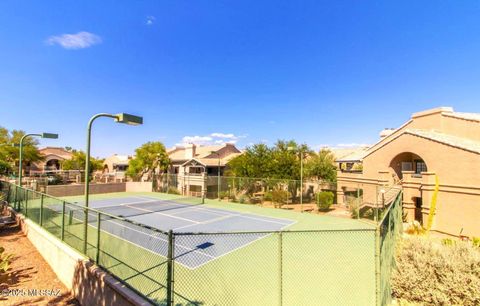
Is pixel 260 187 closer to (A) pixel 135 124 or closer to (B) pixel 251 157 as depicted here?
(B) pixel 251 157

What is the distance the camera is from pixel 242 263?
9906 mm

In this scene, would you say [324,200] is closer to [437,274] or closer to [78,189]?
[437,274]

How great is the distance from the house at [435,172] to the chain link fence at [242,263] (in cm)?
721

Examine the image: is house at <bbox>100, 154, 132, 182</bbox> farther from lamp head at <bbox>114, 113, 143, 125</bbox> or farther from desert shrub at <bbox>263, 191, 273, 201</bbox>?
lamp head at <bbox>114, 113, 143, 125</bbox>

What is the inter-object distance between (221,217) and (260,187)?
→ 1104 centimetres

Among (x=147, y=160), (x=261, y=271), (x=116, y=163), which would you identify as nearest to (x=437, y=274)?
(x=261, y=271)

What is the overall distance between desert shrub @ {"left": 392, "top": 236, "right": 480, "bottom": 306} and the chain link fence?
37 cm

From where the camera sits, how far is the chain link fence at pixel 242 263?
20.5 feet

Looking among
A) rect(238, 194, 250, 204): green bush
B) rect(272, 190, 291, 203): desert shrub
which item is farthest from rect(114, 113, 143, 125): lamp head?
rect(238, 194, 250, 204): green bush

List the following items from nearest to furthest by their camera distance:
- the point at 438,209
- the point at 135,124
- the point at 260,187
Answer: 1. the point at 135,124
2. the point at 438,209
3. the point at 260,187

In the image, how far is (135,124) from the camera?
26.0ft

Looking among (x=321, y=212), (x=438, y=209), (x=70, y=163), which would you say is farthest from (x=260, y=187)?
(x=70, y=163)

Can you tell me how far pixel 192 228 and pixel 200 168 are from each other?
88.2ft

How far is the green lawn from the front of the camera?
6992mm
